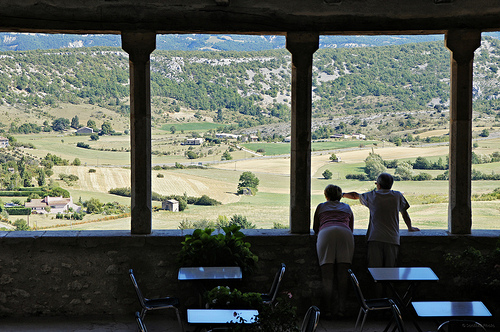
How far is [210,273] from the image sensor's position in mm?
4277

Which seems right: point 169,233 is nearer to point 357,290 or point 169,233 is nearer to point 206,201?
point 357,290

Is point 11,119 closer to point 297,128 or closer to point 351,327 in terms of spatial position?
point 297,128

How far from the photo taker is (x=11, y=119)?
Result: 9.69m

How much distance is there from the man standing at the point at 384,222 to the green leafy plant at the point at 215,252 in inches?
50.6

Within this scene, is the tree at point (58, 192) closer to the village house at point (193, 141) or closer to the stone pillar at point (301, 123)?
the village house at point (193, 141)

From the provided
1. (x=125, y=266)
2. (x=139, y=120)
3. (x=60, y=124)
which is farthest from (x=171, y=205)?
(x=139, y=120)

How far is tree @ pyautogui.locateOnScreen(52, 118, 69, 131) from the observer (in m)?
8.80

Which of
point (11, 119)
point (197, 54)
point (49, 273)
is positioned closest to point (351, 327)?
point (49, 273)

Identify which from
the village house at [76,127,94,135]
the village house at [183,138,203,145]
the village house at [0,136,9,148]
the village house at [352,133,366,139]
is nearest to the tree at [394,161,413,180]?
the village house at [352,133,366,139]

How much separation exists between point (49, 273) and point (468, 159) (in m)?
4.68

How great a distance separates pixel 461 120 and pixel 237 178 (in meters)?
4.28

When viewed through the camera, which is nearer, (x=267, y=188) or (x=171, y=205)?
(x=171, y=205)

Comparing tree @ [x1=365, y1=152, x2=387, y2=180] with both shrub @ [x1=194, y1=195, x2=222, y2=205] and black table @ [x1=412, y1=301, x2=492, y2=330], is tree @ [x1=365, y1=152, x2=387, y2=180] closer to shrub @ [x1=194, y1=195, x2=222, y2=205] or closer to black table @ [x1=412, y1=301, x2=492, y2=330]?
shrub @ [x1=194, y1=195, x2=222, y2=205]

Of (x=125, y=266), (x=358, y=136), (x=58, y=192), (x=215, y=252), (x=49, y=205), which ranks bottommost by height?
(x=125, y=266)
